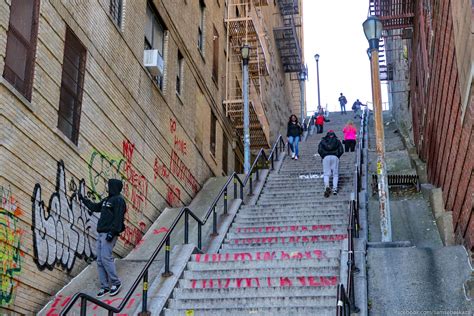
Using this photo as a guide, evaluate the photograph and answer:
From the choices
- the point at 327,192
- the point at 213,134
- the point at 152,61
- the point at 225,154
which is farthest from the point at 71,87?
the point at 225,154

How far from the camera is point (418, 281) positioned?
29.9 ft

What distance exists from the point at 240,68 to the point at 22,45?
1728 cm

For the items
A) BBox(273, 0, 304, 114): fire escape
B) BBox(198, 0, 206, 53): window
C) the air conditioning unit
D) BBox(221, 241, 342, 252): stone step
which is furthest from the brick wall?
BBox(273, 0, 304, 114): fire escape

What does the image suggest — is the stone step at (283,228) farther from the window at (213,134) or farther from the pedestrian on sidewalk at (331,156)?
the window at (213,134)

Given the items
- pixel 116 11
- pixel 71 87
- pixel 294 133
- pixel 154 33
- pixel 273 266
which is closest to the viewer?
pixel 273 266

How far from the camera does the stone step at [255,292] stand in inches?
352

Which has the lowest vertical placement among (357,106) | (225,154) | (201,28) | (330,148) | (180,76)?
(225,154)

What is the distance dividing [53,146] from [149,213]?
4.51 metres

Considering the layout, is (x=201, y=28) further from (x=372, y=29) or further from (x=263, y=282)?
(x=263, y=282)

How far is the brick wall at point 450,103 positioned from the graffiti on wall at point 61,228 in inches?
242

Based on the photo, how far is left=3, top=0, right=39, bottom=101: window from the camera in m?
8.52

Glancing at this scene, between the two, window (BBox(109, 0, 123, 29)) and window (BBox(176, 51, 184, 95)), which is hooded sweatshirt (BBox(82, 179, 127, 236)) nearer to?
window (BBox(109, 0, 123, 29))

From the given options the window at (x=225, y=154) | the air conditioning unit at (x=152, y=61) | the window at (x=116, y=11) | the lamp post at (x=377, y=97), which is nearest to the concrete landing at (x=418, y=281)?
the lamp post at (x=377, y=97)

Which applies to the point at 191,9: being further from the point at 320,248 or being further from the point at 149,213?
the point at 320,248
